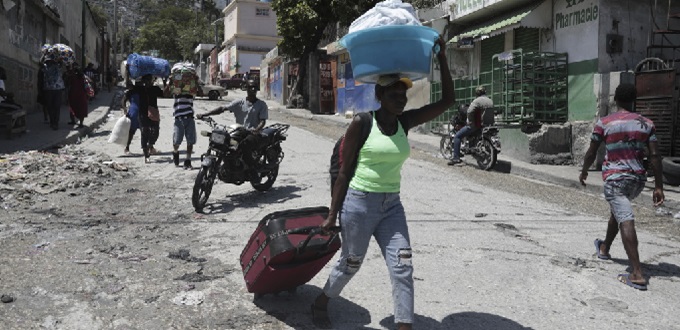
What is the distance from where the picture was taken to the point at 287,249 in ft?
11.8

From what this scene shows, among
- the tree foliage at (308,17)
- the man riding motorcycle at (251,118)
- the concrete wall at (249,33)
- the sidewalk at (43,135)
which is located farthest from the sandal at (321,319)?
the concrete wall at (249,33)

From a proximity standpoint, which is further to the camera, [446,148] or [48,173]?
[446,148]

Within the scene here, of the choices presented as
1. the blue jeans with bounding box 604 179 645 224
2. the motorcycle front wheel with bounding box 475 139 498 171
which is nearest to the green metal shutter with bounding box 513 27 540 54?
the motorcycle front wheel with bounding box 475 139 498 171

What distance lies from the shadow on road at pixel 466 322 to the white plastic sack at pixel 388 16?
191 cm

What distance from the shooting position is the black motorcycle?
23.3 ft

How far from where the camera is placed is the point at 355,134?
328 centimetres

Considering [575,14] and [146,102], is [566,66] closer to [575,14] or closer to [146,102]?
[575,14]

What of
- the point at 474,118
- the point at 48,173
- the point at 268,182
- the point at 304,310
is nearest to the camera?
the point at 304,310

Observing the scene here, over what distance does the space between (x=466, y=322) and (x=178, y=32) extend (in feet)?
219

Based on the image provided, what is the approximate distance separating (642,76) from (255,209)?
8.24 meters

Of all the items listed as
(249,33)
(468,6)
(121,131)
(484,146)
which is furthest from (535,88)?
(249,33)

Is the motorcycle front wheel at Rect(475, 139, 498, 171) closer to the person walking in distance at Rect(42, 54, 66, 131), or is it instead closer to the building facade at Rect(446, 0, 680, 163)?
the building facade at Rect(446, 0, 680, 163)

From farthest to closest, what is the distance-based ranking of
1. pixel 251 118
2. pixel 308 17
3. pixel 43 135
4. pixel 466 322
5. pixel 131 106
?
1. pixel 308 17
2. pixel 43 135
3. pixel 131 106
4. pixel 251 118
5. pixel 466 322

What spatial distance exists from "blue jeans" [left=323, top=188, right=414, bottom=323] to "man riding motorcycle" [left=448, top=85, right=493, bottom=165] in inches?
363
